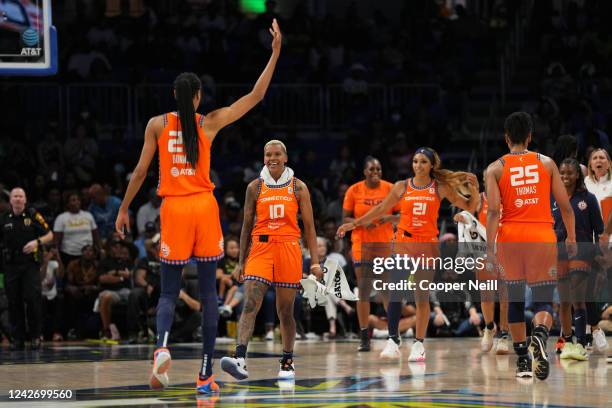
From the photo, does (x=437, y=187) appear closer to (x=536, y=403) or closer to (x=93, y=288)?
(x=536, y=403)

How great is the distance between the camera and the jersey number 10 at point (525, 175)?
394 inches

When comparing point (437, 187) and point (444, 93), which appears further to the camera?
point (444, 93)

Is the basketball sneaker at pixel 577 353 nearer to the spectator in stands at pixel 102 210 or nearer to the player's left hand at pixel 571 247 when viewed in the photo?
the player's left hand at pixel 571 247

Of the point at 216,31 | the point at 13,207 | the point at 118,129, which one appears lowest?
A: the point at 13,207

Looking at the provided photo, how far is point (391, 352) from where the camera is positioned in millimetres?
12977

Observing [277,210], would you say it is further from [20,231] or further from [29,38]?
[20,231]

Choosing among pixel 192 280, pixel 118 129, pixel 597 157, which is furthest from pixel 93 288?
pixel 597 157

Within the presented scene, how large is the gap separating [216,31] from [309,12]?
3.48 m

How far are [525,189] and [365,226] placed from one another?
474 centimetres

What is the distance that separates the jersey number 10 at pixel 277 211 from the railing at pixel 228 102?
39.2ft

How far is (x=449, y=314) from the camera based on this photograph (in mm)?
17969

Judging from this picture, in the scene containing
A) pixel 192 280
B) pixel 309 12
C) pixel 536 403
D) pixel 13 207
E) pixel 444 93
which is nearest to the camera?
pixel 536 403

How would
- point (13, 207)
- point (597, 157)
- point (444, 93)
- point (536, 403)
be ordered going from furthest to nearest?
point (444, 93)
point (13, 207)
point (597, 157)
point (536, 403)

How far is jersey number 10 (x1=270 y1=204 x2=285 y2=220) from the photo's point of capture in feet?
34.9
